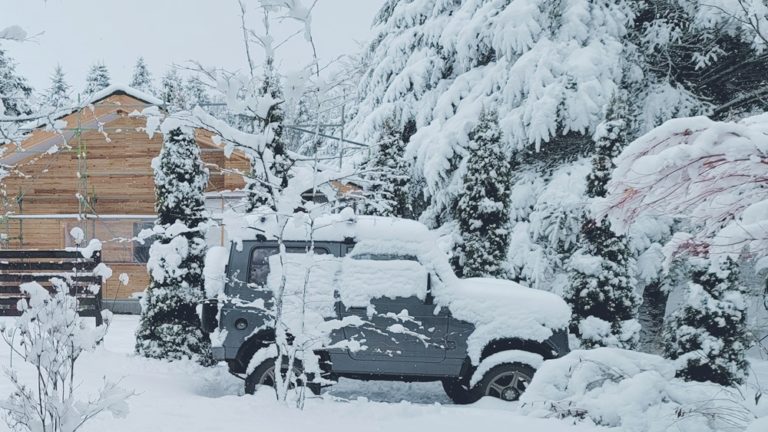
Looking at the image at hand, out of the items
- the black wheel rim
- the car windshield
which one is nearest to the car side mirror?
the car windshield

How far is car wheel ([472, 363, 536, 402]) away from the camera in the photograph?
671 centimetres

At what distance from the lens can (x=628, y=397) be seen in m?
2.75

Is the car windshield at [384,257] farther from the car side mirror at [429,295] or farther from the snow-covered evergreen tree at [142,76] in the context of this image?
the snow-covered evergreen tree at [142,76]

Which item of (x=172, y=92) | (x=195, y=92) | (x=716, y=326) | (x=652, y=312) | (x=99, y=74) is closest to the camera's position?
(x=716, y=326)

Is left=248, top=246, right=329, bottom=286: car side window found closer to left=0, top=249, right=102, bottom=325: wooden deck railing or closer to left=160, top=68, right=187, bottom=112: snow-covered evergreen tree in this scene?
left=160, top=68, right=187, bottom=112: snow-covered evergreen tree

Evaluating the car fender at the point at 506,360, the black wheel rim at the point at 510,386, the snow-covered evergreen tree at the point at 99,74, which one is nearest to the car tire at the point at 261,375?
the car fender at the point at 506,360

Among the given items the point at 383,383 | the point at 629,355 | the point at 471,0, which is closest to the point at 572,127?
the point at 471,0

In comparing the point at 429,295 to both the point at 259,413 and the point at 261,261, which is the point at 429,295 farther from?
the point at 259,413

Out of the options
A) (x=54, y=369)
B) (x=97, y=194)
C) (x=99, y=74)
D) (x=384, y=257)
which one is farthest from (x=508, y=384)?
(x=99, y=74)

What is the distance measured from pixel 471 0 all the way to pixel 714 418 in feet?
38.0

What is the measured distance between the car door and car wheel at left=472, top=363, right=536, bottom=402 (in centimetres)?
59

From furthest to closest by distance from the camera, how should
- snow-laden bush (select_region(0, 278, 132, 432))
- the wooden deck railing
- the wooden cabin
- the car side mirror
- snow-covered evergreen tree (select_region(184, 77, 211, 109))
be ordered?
the wooden cabin < the wooden deck railing < the car side mirror < snow-covered evergreen tree (select_region(184, 77, 211, 109)) < snow-laden bush (select_region(0, 278, 132, 432))

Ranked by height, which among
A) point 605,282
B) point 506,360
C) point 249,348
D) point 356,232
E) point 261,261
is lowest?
point 506,360

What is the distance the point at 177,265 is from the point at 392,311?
3883mm
